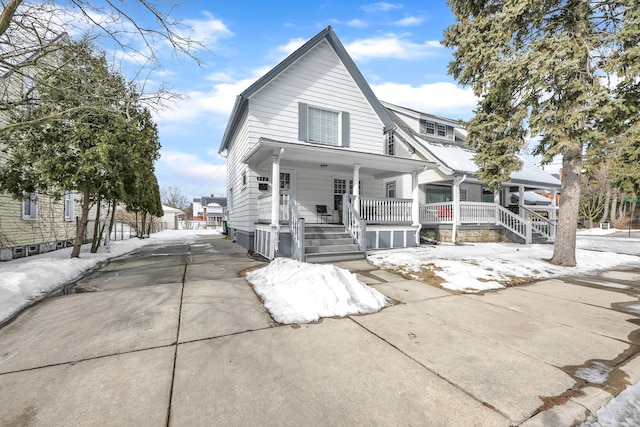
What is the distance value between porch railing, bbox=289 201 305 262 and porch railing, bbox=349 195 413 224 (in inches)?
84.7

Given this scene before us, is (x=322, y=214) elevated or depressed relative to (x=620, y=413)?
elevated

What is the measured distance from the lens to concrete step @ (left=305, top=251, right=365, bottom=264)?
748 centimetres

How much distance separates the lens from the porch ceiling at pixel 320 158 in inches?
303

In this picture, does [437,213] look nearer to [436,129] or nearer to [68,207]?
[436,129]

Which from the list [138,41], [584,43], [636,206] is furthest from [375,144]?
[636,206]

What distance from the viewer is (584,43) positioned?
677 centimetres

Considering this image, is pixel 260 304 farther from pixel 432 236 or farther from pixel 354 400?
pixel 432 236

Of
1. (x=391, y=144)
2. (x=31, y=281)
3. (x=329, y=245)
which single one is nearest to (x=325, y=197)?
(x=329, y=245)

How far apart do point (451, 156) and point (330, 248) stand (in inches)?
379

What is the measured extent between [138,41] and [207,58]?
1282mm

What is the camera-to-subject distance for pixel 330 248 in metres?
7.98

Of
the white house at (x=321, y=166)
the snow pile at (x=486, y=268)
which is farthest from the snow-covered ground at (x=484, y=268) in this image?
the white house at (x=321, y=166)

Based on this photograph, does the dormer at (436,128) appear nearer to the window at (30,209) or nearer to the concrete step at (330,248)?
the concrete step at (330,248)

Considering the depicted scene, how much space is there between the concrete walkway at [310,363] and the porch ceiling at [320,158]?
4508mm
